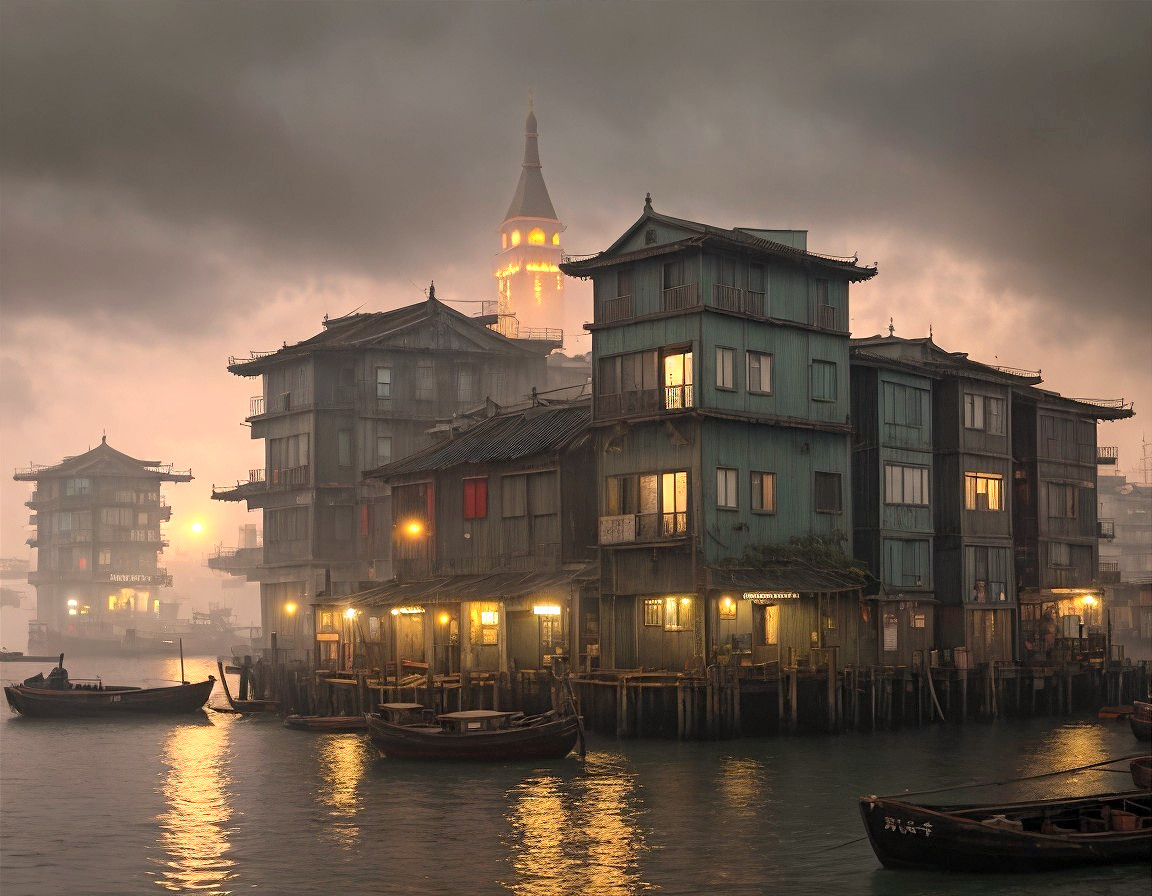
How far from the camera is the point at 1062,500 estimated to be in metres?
78.1

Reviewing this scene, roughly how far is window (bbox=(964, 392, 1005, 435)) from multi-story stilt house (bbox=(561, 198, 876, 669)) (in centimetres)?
869

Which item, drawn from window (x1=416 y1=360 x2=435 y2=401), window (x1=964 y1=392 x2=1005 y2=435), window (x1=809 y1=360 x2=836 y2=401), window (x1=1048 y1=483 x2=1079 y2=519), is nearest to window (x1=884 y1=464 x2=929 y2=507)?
window (x1=964 y1=392 x2=1005 y2=435)

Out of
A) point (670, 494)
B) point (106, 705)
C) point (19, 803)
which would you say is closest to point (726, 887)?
point (19, 803)

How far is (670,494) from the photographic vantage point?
6019cm

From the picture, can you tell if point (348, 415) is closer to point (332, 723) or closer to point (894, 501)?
point (332, 723)

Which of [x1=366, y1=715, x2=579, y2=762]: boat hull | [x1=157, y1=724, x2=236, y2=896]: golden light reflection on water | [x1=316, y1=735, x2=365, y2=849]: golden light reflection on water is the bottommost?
[x1=157, y1=724, x2=236, y2=896]: golden light reflection on water

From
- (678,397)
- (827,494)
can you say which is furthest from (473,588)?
(827,494)

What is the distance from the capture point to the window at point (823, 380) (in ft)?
210

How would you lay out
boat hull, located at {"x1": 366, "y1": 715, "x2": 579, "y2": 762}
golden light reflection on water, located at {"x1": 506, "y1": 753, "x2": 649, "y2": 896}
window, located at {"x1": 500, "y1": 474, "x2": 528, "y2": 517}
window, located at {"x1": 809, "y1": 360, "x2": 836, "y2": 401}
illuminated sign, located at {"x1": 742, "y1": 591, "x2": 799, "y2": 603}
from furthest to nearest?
window, located at {"x1": 500, "y1": 474, "x2": 528, "y2": 517} → window, located at {"x1": 809, "y1": 360, "x2": 836, "y2": 401} → illuminated sign, located at {"x1": 742, "y1": 591, "x2": 799, "y2": 603} → boat hull, located at {"x1": 366, "y1": 715, "x2": 579, "y2": 762} → golden light reflection on water, located at {"x1": 506, "y1": 753, "x2": 649, "y2": 896}

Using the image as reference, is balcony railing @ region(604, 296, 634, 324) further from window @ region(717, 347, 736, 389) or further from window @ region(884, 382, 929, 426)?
window @ region(884, 382, 929, 426)

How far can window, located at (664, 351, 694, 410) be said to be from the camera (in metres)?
59.8

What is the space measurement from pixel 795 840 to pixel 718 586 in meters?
20.4

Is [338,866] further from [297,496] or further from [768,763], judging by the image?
[297,496]

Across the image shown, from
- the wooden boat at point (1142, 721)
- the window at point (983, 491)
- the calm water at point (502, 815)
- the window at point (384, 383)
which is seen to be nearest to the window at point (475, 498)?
the calm water at point (502, 815)
